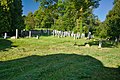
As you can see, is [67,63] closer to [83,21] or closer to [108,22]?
[108,22]

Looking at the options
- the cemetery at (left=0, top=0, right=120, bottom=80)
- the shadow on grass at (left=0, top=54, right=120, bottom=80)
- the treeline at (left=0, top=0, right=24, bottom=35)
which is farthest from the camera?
the treeline at (left=0, top=0, right=24, bottom=35)

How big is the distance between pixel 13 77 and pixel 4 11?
1376 inches

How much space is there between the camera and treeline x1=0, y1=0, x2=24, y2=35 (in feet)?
157

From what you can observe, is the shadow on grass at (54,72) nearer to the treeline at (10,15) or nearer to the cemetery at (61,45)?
the cemetery at (61,45)

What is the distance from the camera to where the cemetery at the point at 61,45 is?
17428mm

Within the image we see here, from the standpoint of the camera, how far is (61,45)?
35531mm

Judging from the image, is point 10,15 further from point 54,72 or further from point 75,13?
point 54,72

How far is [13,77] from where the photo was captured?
51.0 feet

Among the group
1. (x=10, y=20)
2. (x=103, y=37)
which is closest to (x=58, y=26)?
(x=103, y=37)

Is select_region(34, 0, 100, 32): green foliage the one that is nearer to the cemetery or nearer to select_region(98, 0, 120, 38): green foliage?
the cemetery

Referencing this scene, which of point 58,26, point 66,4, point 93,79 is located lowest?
point 93,79

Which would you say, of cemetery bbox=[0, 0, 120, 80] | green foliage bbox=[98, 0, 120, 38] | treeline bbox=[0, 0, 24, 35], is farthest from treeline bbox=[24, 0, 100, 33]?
treeline bbox=[0, 0, 24, 35]

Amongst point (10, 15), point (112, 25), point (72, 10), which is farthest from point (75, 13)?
point (10, 15)

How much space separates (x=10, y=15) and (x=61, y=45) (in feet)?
60.6
